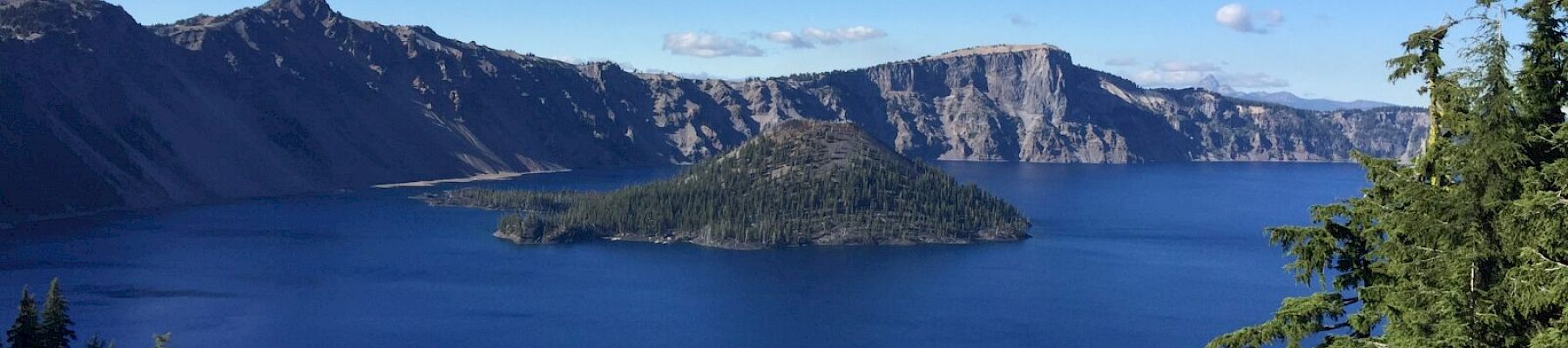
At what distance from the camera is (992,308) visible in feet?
536

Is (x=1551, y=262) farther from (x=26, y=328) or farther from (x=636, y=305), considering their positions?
(x=636, y=305)

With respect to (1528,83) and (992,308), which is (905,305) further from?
(1528,83)

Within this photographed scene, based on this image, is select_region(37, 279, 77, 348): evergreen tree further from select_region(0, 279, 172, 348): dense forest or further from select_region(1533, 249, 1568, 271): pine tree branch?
select_region(1533, 249, 1568, 271): pine tree branch

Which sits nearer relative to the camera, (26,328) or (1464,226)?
(1464,226)

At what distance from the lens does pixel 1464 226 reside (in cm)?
2217

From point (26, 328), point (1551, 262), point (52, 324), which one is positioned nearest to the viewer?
point (1551, 262)

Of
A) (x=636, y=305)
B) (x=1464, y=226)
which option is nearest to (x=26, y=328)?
(x=1464, y=226)

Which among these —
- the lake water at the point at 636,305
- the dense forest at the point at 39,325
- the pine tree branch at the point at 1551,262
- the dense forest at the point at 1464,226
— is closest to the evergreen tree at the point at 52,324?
the dense forest at the point at 39,325

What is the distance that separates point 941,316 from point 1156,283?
137 feet

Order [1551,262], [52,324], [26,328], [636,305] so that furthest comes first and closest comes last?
[636,305] < [52,324] < [26,328] < [1551,262]

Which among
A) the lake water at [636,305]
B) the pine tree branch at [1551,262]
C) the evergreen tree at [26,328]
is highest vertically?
the pine tree branch at [1551,262]

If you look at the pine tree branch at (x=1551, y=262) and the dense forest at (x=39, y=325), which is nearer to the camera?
the pine tree branch at (x=1551, y=262)

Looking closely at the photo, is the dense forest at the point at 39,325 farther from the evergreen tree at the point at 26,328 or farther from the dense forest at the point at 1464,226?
the dense forest at the point at 1464,226

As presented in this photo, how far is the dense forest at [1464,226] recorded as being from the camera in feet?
68.9
